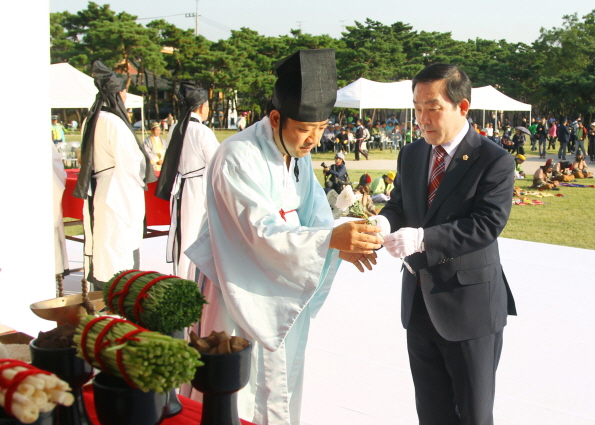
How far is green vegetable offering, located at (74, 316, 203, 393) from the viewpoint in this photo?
1.14 m

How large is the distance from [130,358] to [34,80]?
96.7 inches

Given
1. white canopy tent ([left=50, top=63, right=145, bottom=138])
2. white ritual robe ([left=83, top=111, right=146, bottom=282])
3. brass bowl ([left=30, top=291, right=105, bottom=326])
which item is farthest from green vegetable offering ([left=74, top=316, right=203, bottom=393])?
white canopy tent ([left=50, top=63, right=145, bottom=138])

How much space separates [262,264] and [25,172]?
1802 millimetres

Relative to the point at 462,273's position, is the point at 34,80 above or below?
above

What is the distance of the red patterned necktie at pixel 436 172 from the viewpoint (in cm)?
229

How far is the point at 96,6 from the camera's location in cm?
5047

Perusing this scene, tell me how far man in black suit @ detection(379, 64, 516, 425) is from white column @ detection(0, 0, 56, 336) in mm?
1988

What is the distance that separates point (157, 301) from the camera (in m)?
1.38

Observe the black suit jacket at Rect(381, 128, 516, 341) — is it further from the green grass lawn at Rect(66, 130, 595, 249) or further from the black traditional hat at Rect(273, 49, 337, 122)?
the green grass lawn at Rect(66, 130, 595, 249)

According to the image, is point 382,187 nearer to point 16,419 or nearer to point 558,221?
point 558,221

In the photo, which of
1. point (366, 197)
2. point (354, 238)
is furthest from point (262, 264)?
point (366, 197)

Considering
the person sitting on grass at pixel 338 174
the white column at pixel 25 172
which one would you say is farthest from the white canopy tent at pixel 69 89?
the white column at pixel 25 172

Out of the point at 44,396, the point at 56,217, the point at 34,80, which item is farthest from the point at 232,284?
the point at 56,217

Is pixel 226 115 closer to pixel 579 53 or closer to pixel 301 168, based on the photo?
pixel 579 53
